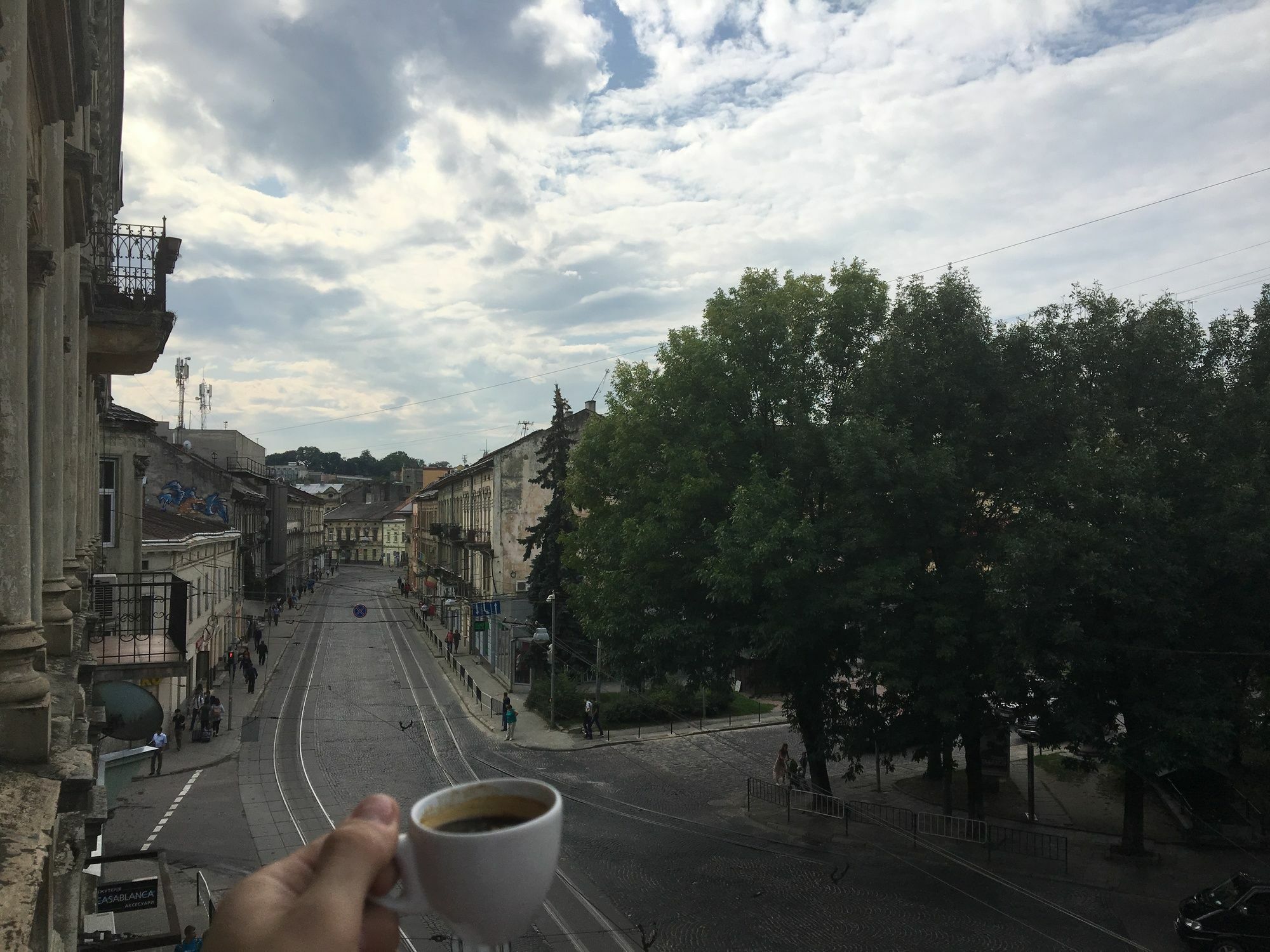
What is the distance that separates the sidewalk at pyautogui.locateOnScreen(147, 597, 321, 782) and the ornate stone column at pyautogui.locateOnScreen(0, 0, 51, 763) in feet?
71.0

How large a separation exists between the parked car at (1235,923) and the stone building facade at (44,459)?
14.5 meters

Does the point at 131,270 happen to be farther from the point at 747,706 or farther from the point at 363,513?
the point at 363,513

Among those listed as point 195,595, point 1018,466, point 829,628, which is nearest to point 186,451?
point 195,595

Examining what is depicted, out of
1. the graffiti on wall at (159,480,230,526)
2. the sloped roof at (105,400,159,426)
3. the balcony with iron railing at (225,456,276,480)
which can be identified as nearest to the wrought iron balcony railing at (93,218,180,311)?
the sloped roof at (105,400,159,426)

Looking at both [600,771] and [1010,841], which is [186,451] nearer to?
[600,771]

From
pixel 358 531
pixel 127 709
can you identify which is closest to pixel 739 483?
pixel 127 709

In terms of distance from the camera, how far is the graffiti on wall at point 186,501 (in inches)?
1523

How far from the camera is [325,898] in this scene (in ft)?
5.73

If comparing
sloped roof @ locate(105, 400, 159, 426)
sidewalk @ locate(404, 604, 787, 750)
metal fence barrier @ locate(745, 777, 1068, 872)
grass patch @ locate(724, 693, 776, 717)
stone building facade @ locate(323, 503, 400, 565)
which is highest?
sloped roof @ locate(105, 400, 159, 426)

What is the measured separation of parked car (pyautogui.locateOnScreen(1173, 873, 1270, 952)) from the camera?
1319cm

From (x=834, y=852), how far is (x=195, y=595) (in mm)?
21556

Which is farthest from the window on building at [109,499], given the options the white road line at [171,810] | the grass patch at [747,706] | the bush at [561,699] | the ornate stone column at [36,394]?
the ornate stone column at [36,394]

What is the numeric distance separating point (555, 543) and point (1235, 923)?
2573cm

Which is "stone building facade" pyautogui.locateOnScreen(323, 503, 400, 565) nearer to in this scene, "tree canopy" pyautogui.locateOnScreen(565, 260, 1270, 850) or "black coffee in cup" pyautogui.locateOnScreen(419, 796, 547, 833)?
"tree canopy" pyautogui.locateOnScreen(565, 260, 1270, 850)
